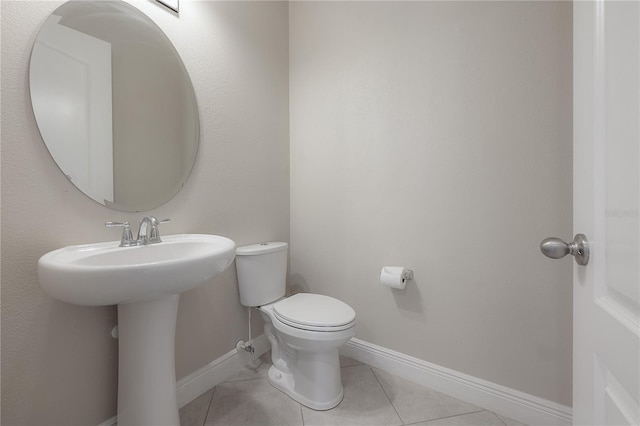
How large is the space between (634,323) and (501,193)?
957 mm

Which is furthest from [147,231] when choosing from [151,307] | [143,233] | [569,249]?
[569,249]

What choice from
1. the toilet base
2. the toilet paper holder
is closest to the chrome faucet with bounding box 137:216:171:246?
the toilet base

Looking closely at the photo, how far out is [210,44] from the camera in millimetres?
1446

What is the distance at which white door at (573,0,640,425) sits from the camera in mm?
413

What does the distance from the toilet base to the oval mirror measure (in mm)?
1078

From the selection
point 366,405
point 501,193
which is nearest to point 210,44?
point 501,193

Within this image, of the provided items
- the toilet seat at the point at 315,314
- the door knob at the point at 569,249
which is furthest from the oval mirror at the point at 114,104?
the door knob at the point at 569,249

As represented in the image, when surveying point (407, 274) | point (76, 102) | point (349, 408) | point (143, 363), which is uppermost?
point (76, 102)

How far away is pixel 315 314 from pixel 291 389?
0.44 meters

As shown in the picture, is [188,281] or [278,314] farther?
[278,314]

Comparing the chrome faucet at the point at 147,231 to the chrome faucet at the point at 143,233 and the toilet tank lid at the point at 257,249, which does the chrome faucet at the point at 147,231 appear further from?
the toilet tank lid at the point at 257,249

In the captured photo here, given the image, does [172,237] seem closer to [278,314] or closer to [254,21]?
[278,314]

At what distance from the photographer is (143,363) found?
1008mm

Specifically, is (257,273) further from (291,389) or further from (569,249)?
(569,249)
